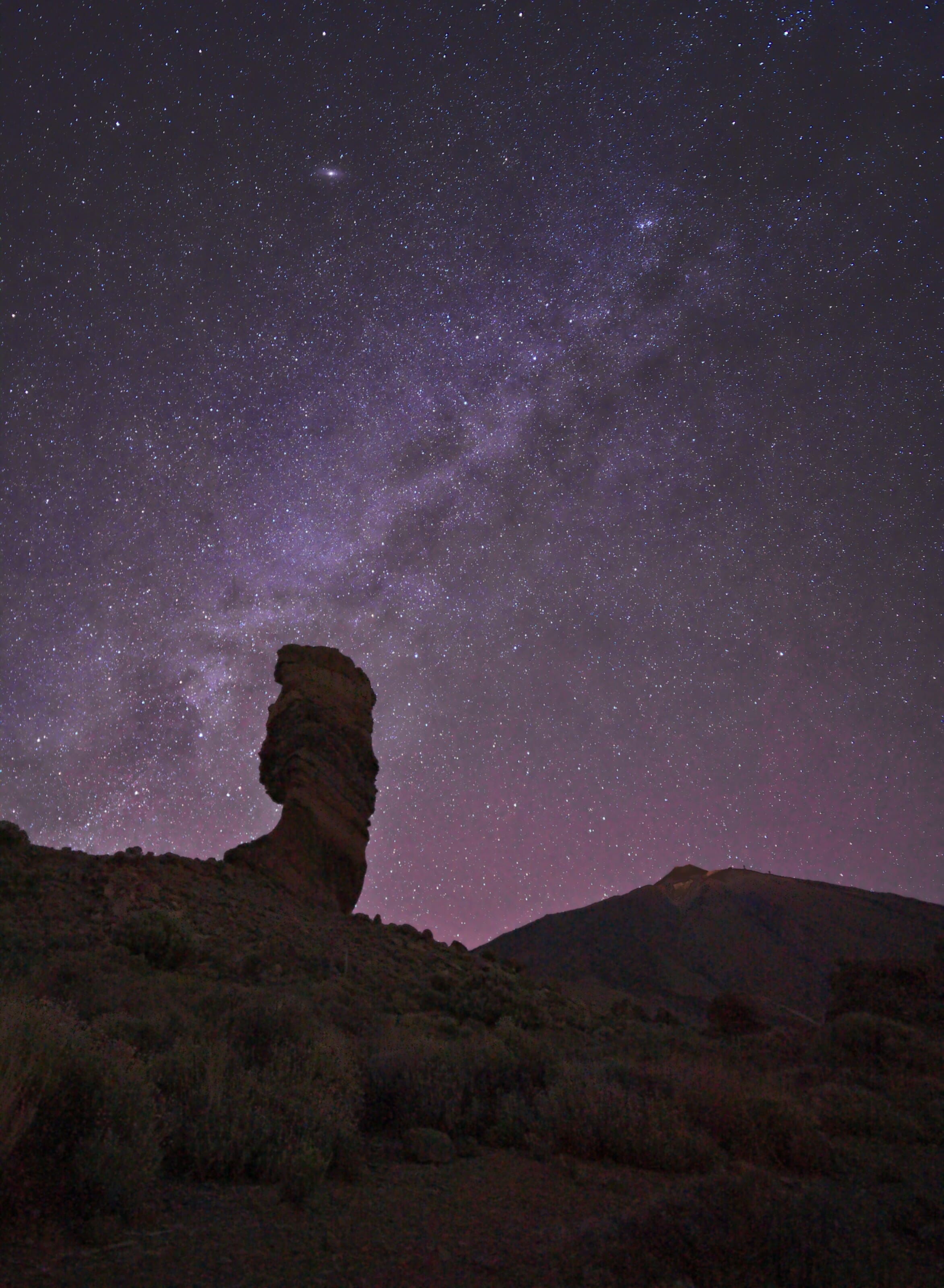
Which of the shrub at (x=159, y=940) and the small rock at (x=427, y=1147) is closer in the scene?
the small rock at (x=427, y=1147)

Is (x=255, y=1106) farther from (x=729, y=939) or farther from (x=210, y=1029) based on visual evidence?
(x=729, y=939)

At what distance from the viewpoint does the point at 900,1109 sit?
389 inches

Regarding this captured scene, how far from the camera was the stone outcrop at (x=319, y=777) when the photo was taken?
893 inches

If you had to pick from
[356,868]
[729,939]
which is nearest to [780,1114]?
[356,868]

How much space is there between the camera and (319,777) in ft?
80.8

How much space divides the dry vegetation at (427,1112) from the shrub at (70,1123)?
0.05 feet

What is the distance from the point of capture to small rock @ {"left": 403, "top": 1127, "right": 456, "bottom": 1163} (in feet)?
20.6

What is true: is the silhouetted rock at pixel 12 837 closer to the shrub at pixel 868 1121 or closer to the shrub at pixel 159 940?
the shrub at pixel 159 940

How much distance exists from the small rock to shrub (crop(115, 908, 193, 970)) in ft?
31.0

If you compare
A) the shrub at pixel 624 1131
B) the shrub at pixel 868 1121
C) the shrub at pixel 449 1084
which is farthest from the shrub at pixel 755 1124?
the shrub at pixel 449 1084

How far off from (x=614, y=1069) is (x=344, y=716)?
775 inches

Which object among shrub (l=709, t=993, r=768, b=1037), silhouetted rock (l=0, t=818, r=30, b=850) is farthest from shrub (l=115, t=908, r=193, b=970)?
shrub (l=709, t=993, r=768, b=1037)

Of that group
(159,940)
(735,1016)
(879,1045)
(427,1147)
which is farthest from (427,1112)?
(735,1016)

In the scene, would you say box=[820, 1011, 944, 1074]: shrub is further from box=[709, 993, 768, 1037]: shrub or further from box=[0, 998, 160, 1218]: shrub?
box=[0, 998, 160, 1218]: shrub
